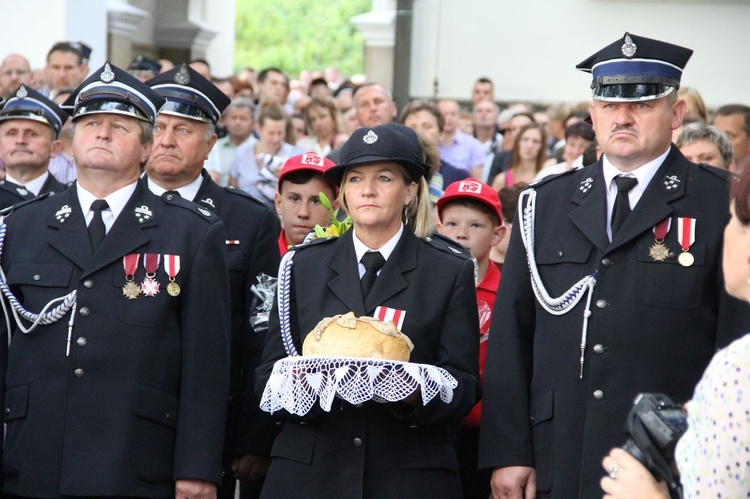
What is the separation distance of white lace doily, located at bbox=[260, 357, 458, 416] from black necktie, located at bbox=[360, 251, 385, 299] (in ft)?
1.64

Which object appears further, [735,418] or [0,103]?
[0,103]

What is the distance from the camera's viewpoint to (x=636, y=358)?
416 cm

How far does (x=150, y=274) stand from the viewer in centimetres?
448

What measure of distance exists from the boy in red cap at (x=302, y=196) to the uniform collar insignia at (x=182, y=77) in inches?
31.0

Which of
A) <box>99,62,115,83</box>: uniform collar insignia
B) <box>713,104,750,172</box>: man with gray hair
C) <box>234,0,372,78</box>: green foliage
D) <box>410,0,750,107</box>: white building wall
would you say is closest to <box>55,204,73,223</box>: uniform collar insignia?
<box>99,62,115,83</box>: uniform collar insignia

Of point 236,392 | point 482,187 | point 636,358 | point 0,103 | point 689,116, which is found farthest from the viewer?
point 689,116

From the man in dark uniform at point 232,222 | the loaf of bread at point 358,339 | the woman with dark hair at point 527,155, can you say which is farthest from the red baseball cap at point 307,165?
the woman with dark hair at point 527,155

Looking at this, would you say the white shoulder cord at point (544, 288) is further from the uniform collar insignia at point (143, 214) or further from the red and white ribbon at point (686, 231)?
the uniform collar insignia at point (143, 214)

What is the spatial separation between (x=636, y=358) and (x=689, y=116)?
3976mm

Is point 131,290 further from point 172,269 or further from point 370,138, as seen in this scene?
point 370,138

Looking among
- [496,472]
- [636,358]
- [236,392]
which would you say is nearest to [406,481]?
[496,472]

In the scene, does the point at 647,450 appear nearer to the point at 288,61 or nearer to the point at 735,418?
the point at 735,418

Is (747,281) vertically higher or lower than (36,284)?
higher

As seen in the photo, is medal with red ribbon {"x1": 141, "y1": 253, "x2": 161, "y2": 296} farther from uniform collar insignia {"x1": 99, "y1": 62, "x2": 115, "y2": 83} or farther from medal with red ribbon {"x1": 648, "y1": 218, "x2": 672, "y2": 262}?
medal with red ribbon {"x1": 648, "y1": 218, "x2": 672, "y2": 262}
